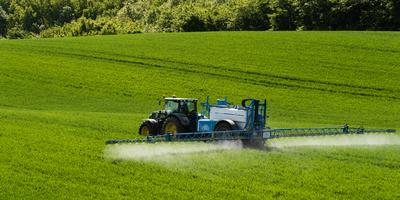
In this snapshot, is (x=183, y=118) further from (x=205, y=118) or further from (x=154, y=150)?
(x=154, y=150)

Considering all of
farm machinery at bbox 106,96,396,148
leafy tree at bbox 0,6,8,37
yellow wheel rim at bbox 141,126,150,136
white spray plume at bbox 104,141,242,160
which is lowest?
leafy tree at bbox 0,6,8,37

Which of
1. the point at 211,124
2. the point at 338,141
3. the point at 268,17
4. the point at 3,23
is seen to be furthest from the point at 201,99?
the point at 3,23

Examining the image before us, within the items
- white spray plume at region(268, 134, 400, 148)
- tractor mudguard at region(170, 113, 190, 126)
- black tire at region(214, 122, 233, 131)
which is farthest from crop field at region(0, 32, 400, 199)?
tractor mudguard at region(170, 113, 190, 126)

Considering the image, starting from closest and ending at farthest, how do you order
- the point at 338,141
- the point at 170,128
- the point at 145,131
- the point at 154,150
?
the point at 154,150, the point at 170,128, the point at 145,131, the point at 338,141

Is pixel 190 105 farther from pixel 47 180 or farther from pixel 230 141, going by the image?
pixel 47 180

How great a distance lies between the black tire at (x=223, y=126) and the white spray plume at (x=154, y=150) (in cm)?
68

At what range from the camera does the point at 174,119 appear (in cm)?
2366

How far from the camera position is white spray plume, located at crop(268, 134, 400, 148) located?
80.4ft

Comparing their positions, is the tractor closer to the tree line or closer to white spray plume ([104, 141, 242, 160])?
white spray plume ([104, 141, 242, 160])

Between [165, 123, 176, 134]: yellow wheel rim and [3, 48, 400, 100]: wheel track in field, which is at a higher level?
[165, 123, 176, 134]: yellow wheel rim

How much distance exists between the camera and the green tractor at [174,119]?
23.6 metres

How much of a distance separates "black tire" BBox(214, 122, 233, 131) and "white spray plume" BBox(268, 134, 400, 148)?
240cm

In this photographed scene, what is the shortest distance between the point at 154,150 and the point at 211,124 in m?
3.32

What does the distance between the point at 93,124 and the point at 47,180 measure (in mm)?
12568
